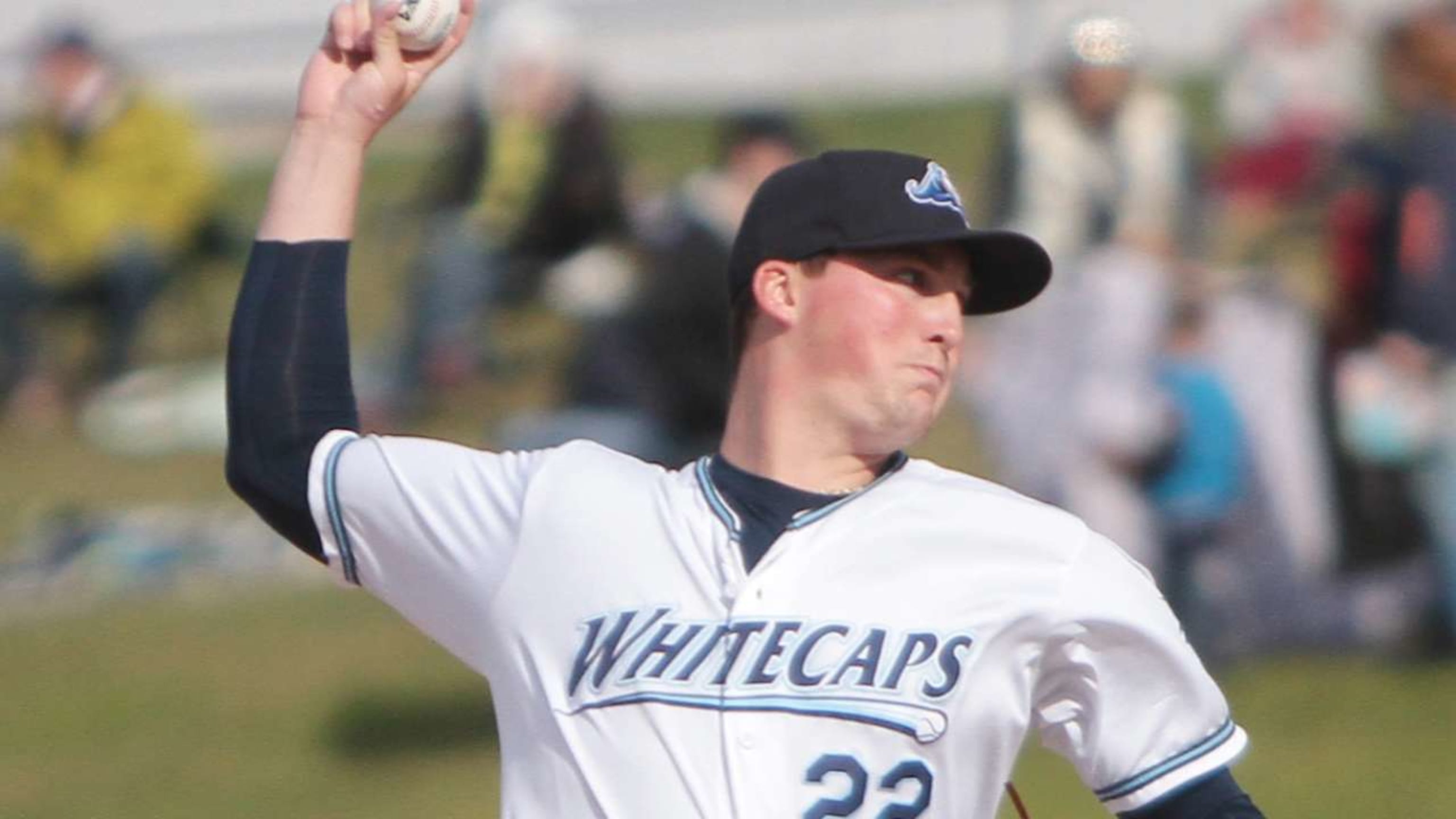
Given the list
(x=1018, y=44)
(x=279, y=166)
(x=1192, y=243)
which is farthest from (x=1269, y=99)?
(x=279, y=166)

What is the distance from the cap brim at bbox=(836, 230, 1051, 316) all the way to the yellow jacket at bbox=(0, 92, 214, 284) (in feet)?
30.7

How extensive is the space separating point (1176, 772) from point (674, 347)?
4881mm

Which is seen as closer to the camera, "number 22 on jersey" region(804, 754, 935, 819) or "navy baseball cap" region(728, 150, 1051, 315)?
"number 22 on jersey" region(804, 754, 935, 819)

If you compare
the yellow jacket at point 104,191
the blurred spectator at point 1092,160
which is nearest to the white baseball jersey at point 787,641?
the blurred spectator at point 1092,160

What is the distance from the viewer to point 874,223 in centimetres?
312

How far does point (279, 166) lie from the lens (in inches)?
135

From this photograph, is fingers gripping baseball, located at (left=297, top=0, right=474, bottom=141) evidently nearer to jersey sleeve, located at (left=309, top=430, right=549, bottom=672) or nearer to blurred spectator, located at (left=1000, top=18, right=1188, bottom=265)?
jersey sleeve, located at (left=309, top=430, right=549, bottom=672)

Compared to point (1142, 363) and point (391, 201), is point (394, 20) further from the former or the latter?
point (391, 201)

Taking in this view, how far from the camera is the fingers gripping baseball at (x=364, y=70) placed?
329cm

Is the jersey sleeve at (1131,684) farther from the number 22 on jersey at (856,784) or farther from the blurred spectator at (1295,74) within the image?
the blurred spectator at (1295,74)

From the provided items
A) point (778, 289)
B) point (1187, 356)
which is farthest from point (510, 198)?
point (778, 289)

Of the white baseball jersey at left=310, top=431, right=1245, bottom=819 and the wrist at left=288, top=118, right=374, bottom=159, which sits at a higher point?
the wrist at left=288, top=118, right=374, bottom=159

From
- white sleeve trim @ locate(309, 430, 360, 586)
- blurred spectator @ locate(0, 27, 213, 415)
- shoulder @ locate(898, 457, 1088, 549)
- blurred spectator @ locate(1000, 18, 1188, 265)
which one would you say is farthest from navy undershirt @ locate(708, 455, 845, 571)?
blurred spectator @ locate(0, 27, 213, 415)

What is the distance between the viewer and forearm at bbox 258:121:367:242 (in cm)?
328
